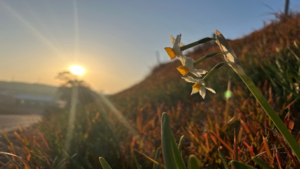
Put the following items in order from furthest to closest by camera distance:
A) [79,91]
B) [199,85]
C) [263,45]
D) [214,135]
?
[79,91] → [263,45] → [214,135] → [199,85]

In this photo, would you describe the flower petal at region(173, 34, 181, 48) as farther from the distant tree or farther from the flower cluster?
the distant tree

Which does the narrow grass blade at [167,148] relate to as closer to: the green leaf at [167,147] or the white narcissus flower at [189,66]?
the green leaf at [167,147]

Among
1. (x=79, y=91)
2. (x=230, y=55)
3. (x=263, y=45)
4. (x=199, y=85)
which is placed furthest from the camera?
(x=79, y=91)

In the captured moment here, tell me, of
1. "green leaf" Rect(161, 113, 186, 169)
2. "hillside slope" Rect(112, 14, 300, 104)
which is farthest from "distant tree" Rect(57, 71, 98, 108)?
"green leaf" Rect(161, 113, 186, 169)

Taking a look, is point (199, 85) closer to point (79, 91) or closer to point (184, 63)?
point (184, 63)

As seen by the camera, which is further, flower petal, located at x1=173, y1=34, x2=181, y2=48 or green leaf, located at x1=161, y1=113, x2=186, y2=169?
green leaf, located at x1=161, y1=113, x2=186, y2=169

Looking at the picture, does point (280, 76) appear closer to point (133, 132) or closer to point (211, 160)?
point (211, 160)

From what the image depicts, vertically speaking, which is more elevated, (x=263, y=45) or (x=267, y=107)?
(x=263, y=45)

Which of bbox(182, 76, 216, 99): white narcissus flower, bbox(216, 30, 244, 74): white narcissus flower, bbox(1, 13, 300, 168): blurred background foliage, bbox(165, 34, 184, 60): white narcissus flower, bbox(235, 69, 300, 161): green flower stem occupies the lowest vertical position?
bbox(1, 13, 300, 168): blurred background foliage

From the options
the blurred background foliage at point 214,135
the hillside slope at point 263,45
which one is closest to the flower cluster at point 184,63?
the blurred background foliage at point 214,135

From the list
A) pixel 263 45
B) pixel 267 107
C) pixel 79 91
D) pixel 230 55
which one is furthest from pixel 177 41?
pixel 79 91

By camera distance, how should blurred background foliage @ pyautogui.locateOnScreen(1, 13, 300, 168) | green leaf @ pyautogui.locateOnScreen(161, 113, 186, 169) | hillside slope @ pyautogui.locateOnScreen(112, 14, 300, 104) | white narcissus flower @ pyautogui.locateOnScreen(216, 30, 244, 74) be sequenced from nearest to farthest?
white narcissus flower @ pyautogui.locateOnScreen(216, 30, 244, 74)
green leaf @ pyautogui.locateOnScreen(161, 113, 186, 169)
blurred background foliage @ pyautogui.locateOnScreen(1, 13, 300, 168)
hillside slope @ pyautogui.locateOnScreen(112, 14, 300, 104)

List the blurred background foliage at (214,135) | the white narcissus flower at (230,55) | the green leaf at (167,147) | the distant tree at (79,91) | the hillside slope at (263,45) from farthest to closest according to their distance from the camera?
the distant tree at (79,91), the hillside slope at (263,45), the blurred background foliage at (214,135), the green leaf at (167,147), the white narcissus flower at (230,55)
